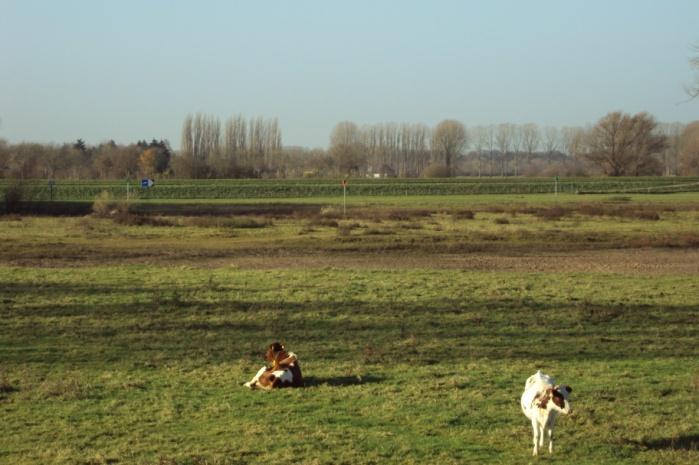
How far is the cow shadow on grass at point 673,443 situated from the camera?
8727 millimetres

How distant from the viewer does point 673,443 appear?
883 cm

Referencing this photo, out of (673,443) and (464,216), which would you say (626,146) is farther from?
(673,443)

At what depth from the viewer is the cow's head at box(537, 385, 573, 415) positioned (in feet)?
27.4

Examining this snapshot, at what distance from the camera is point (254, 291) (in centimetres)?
2025

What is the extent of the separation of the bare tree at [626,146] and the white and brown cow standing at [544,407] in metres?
128

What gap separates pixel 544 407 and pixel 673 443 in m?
1.43

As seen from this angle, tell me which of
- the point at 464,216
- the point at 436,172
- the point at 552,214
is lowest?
the point at 464,216

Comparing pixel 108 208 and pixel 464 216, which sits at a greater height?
pixel 108 208

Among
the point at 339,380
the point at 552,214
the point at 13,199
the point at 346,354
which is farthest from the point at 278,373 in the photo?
the point at 13,199

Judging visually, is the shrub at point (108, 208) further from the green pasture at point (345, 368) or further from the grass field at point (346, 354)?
the green pasture at point (345, 368)

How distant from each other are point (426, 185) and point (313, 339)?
87.8m

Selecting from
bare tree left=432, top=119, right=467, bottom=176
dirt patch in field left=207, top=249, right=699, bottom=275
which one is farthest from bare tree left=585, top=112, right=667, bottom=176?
dirt patch in field left=207, top=249, right=699, bottom=275

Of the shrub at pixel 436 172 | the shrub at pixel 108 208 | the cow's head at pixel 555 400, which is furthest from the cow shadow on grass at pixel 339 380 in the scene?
the shrub at pixel 436 172

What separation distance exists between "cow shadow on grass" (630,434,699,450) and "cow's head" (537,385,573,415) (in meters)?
1.01
